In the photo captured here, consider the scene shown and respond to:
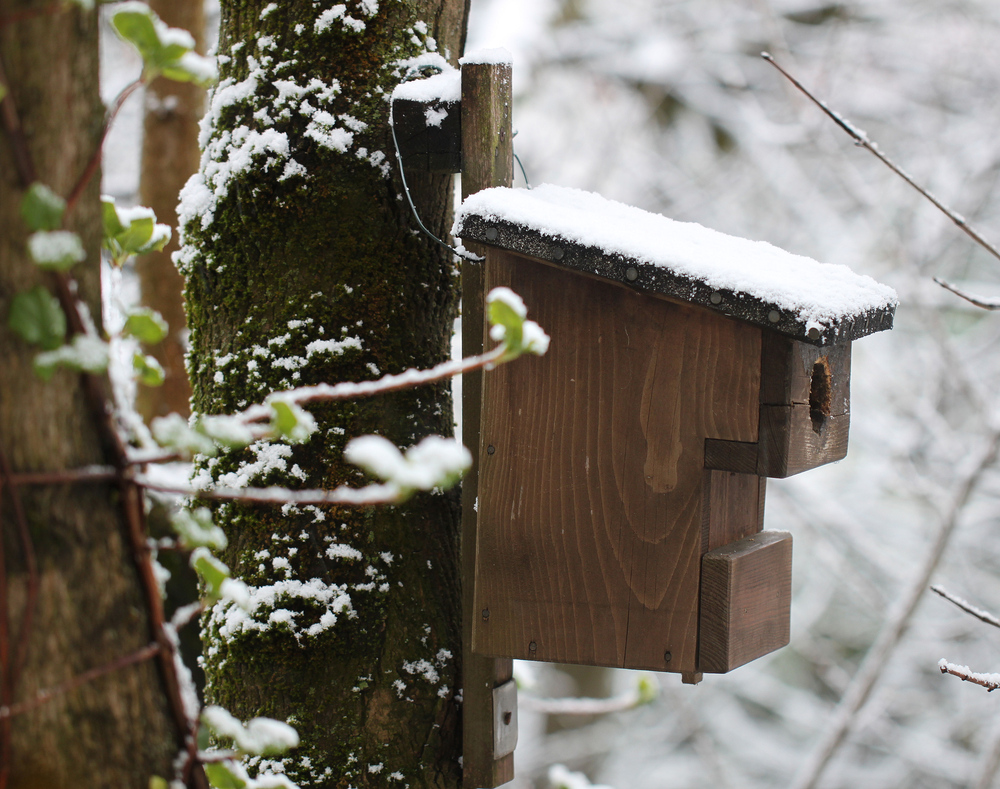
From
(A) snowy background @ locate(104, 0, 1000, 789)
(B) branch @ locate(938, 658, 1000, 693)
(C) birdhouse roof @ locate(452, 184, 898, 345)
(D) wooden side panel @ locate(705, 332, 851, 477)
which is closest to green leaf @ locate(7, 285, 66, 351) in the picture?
(C) birdhouse roof @ locate(452, 184, 898, 345)

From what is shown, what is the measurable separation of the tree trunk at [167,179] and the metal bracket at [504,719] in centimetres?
227

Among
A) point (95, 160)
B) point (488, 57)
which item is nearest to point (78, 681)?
point (95, 160)

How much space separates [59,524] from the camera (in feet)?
2.15

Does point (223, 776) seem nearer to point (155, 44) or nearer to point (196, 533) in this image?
point (196, 533)

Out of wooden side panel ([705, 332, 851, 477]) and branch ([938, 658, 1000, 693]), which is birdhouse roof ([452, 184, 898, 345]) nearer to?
wooden side panel ([705, 332, 851, 477])

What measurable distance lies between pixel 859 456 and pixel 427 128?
5.00 m

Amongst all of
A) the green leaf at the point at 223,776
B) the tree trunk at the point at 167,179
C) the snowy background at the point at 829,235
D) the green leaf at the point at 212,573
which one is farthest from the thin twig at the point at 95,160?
the snowy background at the point at 829,235

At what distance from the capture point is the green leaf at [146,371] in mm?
788

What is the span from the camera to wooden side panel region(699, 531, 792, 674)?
1.20 metres

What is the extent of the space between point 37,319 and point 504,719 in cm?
100

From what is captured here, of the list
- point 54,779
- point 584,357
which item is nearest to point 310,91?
point 584,357

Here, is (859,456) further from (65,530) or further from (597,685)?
(65,530)

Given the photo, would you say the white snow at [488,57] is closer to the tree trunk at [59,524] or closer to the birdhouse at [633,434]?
the birdhouse at [633,434]

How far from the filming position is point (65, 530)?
2.16 feet
